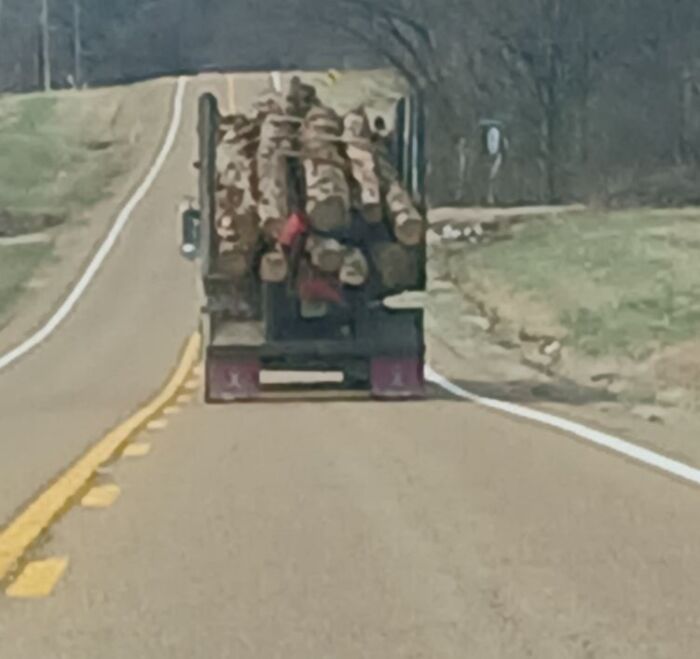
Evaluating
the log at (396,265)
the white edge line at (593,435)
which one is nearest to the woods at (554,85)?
the log at (396,265)

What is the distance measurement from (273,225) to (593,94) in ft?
176

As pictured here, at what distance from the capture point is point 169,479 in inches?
537

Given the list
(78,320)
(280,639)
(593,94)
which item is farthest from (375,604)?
(593,94)

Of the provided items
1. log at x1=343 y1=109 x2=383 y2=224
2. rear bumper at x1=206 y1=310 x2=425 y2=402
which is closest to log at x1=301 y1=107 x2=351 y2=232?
log at x1=343 y1=109 x2=383 y2=224

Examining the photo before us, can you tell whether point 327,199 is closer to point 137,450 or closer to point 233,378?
point 233,378

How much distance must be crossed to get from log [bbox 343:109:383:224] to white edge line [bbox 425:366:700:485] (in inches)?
80.8

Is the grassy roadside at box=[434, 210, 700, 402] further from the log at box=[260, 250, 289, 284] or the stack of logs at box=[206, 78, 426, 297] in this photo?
the log at box=[260, 250, 289, 284]

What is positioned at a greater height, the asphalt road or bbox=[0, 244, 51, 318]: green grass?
the asphalt road

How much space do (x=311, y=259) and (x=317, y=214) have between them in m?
0.57

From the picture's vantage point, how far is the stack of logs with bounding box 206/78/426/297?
21.2 m

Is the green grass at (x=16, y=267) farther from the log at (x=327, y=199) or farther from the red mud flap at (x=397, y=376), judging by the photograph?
the log at (x=327, y=199)

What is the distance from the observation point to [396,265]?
839 inches

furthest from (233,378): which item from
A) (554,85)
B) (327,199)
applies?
(554,85)

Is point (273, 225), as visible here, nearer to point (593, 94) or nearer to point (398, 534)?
point (398, 534)
